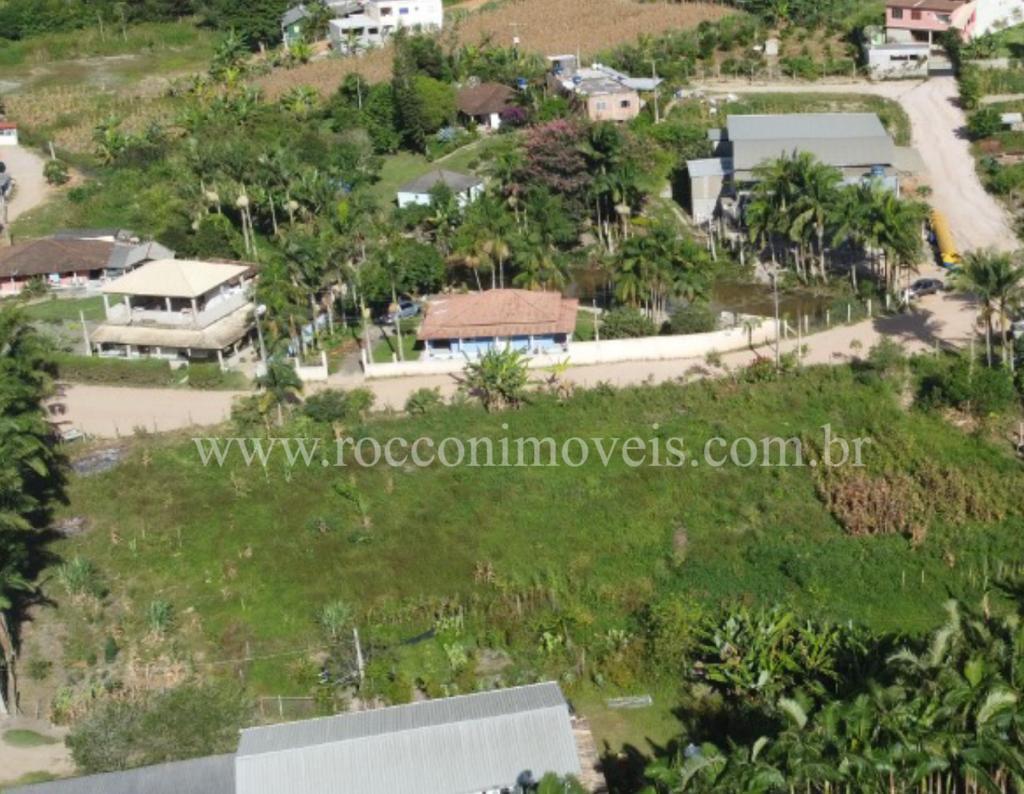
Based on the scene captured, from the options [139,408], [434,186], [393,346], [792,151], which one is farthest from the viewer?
[434,186]

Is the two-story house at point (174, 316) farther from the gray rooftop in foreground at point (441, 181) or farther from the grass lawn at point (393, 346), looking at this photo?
the gray rooftop in foreground at point (441, 181)

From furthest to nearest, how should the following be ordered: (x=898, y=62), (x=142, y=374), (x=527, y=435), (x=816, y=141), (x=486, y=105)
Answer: (x=898, y=62)
(x=486, y=105)
(x=816, y=141)
(x=142, y=374)
(x=527, y=435)

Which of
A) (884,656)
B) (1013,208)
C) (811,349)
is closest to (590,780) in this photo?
(884,656)

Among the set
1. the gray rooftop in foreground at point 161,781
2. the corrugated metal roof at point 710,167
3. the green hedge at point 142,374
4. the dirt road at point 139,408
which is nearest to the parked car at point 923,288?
the corrugated metal roof at point 710,167

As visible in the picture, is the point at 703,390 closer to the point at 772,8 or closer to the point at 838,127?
the point at 838,127

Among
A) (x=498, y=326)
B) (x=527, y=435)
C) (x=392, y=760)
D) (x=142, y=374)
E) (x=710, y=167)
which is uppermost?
(x=710, y=167)

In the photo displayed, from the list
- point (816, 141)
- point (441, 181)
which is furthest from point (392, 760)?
point (816, 141)

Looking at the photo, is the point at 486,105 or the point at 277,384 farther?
the point at 486,105

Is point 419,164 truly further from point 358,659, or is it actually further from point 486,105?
point 358,659
